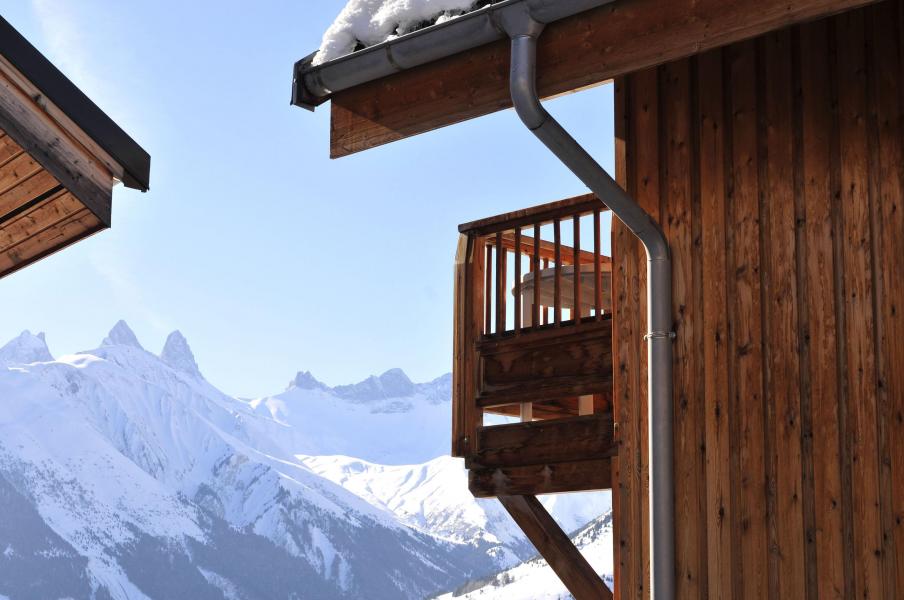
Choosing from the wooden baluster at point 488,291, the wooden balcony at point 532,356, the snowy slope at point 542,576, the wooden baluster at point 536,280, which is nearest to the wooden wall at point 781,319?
the wooden balcony at point 532,356

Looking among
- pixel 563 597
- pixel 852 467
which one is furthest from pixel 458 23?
pixel 563 597

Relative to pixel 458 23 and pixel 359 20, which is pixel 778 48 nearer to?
pixel 458 23

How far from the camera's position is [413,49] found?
4223 mm

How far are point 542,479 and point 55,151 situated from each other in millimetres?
2990

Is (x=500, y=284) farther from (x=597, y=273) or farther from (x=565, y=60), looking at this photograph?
(x=565, y=60)

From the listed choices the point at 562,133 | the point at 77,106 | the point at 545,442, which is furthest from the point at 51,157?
the point at 545,442

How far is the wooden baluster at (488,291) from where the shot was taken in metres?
6.59

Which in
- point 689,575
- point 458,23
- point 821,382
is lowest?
point 689,575

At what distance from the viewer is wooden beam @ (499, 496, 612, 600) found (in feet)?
21.1

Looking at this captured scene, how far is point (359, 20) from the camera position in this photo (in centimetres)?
432

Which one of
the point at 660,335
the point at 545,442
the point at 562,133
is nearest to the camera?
the point at 562,133

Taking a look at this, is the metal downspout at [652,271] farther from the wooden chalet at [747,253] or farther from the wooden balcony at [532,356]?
the wooden balcony at [532,356]

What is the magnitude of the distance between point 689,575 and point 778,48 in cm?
182

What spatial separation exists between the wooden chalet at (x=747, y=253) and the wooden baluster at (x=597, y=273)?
1.38 m
